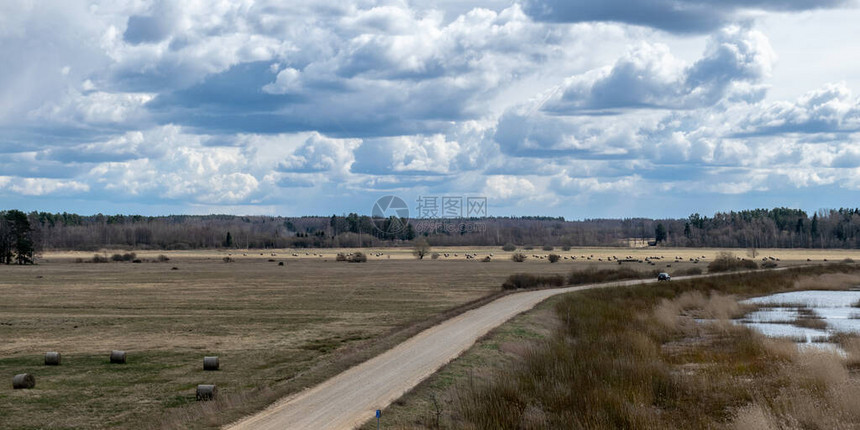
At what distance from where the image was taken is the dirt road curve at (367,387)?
1970 centimetres

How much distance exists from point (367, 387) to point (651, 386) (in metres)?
8.78

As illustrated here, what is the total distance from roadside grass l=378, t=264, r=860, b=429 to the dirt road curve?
118cm

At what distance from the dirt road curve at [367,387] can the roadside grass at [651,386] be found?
1.18 metres

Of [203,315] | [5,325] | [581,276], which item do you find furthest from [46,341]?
[581,276]

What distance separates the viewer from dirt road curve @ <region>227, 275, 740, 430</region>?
64.6ft

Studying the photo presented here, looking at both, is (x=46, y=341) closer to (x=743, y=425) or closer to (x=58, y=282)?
(x=743, y=425)

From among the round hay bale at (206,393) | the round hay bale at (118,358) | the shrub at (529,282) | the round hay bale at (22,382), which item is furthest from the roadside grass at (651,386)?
the shrub at (529,282)

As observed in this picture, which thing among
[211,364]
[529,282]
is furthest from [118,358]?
[529,282]

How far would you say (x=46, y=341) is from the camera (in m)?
39.8

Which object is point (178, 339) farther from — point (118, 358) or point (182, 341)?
point (118, 358)

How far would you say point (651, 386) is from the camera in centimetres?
2414

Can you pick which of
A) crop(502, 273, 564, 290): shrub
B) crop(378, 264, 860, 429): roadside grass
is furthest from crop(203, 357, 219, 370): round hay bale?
crop(502, 273, 564, 290): shrub

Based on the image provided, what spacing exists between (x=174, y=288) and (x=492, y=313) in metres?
46.3

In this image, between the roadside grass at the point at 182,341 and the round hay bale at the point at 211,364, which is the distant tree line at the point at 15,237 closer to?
the roadside grass at the point at 182,341
